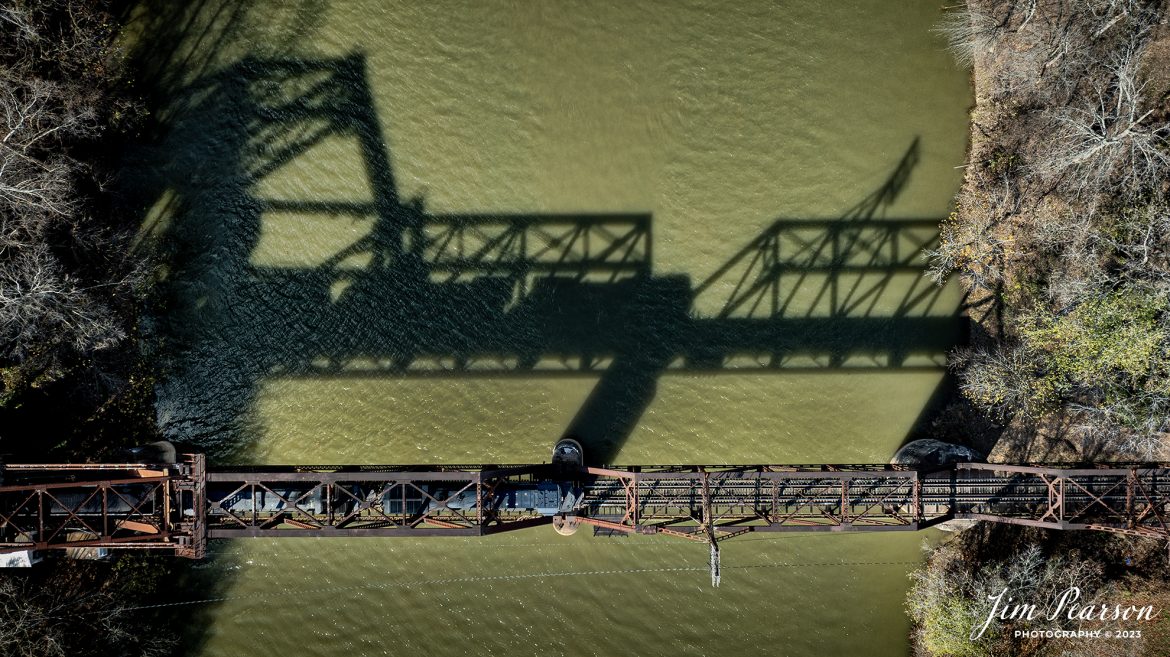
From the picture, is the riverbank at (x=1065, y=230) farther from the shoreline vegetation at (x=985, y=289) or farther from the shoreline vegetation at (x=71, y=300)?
the shoreline vegetation at (x=71, y=300)

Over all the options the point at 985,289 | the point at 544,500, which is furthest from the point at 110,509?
the point at 985,289

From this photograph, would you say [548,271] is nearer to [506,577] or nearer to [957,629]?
[506,577]

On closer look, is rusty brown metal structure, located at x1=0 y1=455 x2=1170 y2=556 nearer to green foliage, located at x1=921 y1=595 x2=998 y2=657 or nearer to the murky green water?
the murky green water

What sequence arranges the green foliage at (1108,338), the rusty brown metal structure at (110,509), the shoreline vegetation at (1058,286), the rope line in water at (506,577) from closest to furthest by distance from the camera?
1. the rusty brown metal structure at (110,509)
2. the green foliage at (1108,338)
3. the shoreline vegetation at (1058,286)
4. the rope line in water at (506,577)
